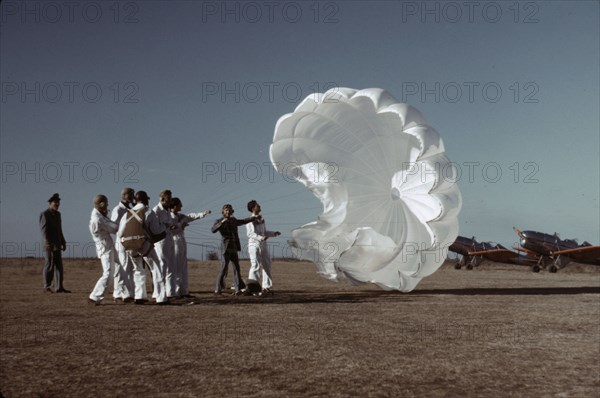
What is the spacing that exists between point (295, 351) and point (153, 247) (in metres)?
4.96

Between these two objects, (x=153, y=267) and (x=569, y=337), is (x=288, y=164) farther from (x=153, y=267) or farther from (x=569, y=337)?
(x=569, y=337)

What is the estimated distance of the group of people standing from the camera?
Result: 9.52m

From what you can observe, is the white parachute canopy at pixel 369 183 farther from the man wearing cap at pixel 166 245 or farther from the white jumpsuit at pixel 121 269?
the white jumpsuit at pixel 121 269

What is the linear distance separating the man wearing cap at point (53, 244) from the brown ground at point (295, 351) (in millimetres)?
3010

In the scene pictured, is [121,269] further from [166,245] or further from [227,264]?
[227,264]

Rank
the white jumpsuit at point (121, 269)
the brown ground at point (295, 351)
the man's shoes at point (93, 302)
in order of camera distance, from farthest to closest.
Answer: the white jumpsuit at point (121, 269)
the man's shoes at point (93, 302)
the brown ground at point (295, 351)

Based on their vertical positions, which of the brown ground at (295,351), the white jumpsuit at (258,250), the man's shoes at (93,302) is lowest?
the brown ground at (295,351)

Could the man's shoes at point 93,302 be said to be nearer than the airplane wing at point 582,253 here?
Yes

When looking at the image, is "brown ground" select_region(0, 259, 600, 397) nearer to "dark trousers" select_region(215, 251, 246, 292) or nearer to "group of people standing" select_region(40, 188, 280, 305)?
"group of people standing" select_region(40, 188, 280, 305)

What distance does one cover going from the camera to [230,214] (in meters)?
11.7

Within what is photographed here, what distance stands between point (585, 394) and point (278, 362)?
2.40m

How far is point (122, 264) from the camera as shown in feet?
33.5

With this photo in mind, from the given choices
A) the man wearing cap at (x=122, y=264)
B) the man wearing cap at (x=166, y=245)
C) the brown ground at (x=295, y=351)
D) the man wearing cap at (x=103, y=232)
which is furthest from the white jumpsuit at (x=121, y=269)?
the brown ground at (x=295, y=351)

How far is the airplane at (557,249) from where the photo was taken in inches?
1121
